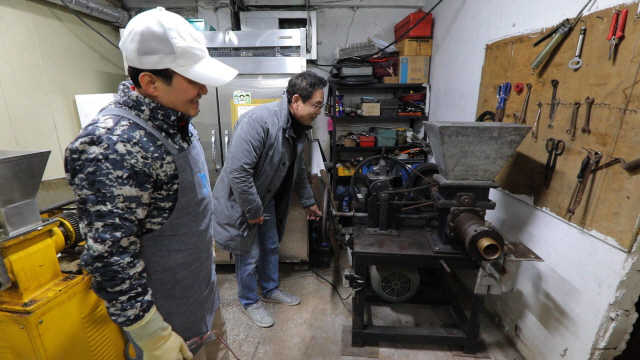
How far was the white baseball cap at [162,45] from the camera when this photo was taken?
71cm

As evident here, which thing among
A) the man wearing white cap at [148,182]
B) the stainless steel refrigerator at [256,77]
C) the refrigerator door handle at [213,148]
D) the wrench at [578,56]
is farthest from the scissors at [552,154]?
the refrigerator door handle at [213,148]

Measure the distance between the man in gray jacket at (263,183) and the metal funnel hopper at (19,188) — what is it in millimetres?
766

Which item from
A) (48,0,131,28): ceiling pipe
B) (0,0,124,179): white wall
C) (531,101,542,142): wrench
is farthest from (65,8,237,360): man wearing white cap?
(48,0,131,28): ceiling pipe

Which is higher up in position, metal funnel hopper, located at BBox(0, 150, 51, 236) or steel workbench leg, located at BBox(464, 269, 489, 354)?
metal funnel hopper, located at BBox(0, 150, 51, 236)

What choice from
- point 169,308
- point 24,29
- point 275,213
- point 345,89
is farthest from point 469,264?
point 24,29

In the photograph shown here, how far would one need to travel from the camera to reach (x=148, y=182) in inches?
A: 28.8

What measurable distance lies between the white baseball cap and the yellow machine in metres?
0.57

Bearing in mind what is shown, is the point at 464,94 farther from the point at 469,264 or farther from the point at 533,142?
the point at 469,264

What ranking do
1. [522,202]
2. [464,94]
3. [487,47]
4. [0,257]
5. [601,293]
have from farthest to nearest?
[464,94] < [487,47] < [522,202] < [601,293] < [0,257]

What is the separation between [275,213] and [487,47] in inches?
72.5

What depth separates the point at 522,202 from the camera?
5.27 feet

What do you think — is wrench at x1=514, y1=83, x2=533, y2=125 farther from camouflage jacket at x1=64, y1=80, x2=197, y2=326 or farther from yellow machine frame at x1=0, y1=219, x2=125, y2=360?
yellow machine frame at x1=0, y1=219, x2=125, y2=360

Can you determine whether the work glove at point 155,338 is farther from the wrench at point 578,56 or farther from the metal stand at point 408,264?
the wrench at point 578,56

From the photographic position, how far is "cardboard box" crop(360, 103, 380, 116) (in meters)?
2.94
